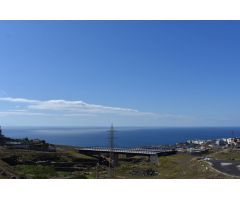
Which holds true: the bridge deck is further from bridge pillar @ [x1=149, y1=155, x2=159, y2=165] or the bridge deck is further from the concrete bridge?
bridge pillar @ [x1=149, y1=155, x2=159, y2=165]

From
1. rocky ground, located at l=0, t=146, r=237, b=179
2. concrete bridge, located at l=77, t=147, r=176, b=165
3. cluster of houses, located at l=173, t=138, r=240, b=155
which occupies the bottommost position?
rocky ground, located at l=0, t=146, r=237, b=179

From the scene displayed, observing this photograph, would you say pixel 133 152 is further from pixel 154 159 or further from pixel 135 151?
pixel 154 159

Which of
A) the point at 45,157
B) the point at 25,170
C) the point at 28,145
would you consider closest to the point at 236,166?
the point at 25,170

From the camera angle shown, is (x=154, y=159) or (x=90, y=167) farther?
(x=154, y=159)

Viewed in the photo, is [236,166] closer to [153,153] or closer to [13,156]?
[153,153]

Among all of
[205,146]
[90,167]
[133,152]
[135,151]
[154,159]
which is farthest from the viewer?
[205,146]

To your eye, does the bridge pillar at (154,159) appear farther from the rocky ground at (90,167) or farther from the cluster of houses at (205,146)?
the cluster of houses at (205,146)

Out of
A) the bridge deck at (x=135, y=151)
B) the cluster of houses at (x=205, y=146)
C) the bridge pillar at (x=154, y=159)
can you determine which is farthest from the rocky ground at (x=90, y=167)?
the cluster of houses at (x=205, y=146)

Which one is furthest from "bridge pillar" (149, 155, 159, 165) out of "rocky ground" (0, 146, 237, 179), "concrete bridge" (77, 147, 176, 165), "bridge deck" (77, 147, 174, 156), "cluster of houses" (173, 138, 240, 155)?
"cluster of houses" (173, 138, 240, 155)

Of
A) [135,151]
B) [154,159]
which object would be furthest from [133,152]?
[154,159]

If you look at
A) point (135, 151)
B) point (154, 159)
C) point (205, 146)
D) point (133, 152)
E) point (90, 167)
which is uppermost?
point (205, 146)
